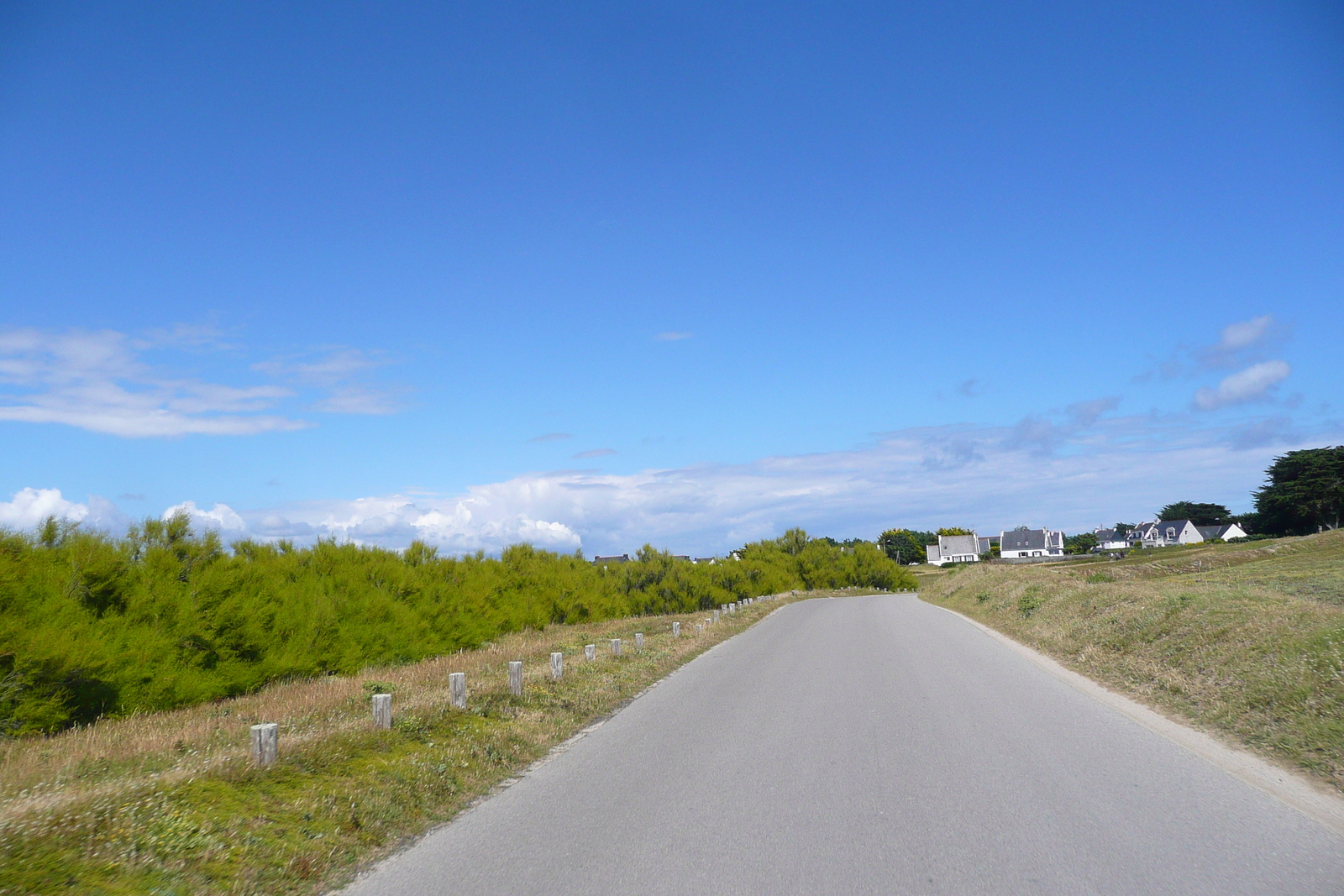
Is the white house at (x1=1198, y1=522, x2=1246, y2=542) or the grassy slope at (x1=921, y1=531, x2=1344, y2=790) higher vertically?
the white house at (x1=1198, y1=522, x2=1246, y2=542)

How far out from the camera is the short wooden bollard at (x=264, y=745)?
6.84 meters

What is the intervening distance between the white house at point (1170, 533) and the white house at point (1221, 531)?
0.81 metres

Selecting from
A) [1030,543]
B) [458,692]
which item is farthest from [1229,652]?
[1030,543]

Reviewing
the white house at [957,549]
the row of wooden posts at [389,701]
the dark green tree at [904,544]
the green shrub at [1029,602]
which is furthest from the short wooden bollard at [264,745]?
the dark green tree at [904,544]

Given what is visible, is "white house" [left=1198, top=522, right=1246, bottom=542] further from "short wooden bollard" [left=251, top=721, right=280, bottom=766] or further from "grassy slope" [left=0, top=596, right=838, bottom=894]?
"short wooden bollard" [left=251, top=721, right=280, bottom=766]

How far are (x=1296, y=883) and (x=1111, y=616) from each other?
1422cm

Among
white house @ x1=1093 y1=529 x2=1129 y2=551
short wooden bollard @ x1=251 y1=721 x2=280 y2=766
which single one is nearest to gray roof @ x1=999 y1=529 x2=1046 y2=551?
white house @ x1=1093 y1=529 x2=1129 y2=551

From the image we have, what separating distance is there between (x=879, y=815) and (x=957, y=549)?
141 m

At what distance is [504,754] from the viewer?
28.2 ft

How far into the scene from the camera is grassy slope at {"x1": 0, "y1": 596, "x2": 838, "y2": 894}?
4.98 m

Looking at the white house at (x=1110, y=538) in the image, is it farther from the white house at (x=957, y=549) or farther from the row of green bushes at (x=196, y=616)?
the row of green bushes at (x=196, y=616)

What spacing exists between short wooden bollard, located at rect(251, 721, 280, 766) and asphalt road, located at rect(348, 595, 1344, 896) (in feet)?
5.75

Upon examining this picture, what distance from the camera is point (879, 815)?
19.7 feet

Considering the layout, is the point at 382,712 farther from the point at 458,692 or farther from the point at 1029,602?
the point at 1029,602
